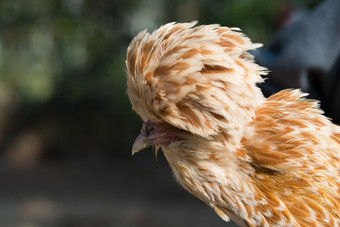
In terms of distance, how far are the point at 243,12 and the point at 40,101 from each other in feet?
14.2

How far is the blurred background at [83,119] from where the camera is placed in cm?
598

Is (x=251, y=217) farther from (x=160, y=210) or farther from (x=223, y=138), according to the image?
(x=160, y=210)

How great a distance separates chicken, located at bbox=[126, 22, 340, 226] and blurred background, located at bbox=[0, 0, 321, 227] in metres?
4.68

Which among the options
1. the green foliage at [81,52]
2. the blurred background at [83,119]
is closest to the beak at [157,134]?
the blurred background at [83,119]

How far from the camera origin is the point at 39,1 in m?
7.02

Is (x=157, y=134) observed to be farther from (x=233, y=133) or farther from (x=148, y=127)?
(x=233, y=133)

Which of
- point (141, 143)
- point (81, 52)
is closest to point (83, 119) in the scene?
point (81, 52)

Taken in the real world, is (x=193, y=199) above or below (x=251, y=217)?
below

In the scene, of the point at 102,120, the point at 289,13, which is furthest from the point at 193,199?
the point at 289,13

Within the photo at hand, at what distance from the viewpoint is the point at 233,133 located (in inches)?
39.3

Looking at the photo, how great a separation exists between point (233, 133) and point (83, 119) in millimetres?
7082

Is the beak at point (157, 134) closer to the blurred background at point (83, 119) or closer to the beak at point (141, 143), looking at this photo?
the beak at point (141, 143)

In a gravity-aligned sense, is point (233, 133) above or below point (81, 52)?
Answer: above

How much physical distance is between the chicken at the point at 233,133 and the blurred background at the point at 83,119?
15.3 feet
